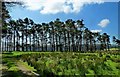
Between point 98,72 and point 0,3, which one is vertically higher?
point 0,3

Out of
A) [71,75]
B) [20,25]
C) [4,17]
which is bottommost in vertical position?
[71,75]

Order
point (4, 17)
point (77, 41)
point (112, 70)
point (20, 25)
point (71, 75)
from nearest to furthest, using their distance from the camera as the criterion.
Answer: point (71, 75) < point (112, 70) < point (4, 17) < point (20, 25) < point (77, 41)

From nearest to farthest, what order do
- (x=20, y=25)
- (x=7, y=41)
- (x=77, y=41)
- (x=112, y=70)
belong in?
(x=112, y=70), (x=20, y=25), (x=7, y=41), (x=77, y=41)

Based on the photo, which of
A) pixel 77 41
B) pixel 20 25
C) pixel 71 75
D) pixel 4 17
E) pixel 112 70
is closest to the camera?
pixel 71 75

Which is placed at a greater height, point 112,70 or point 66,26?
point 66,26

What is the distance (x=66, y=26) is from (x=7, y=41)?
28141 millimetres

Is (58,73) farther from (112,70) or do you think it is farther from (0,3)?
(0,3)

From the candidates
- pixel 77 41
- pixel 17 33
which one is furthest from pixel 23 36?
pixel 77 41

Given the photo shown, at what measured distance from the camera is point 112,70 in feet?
60.4

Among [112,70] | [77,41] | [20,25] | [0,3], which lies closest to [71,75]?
[112,70]

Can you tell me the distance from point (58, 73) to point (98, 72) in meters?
2.80

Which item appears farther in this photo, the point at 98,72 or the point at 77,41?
the point at 77,41

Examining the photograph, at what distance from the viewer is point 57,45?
12925cm

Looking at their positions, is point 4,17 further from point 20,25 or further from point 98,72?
point 20,25
